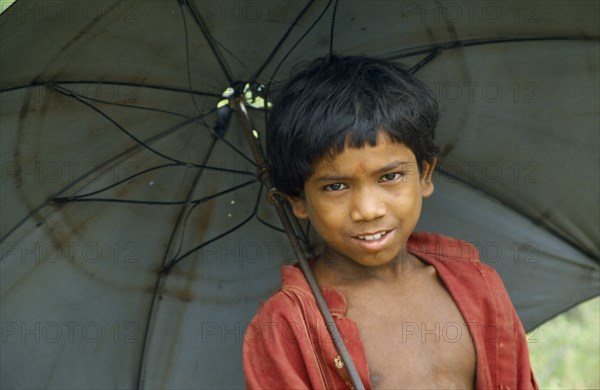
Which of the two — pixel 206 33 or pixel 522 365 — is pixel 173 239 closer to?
pixel 206 33

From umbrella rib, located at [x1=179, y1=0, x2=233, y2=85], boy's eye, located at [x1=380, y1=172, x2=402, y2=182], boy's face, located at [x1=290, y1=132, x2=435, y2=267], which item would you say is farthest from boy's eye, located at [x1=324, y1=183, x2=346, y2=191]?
umbrella rib, located at [x1=179, y1=0, x2=233, y2=85]

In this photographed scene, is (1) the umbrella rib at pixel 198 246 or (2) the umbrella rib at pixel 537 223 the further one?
(2) the umbrella rib at pixel 537 223

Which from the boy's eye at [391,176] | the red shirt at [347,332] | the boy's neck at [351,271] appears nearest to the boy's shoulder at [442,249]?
the red shirt at [347,332]

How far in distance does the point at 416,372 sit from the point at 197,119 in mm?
1033

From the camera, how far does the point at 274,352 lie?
7.93 ft

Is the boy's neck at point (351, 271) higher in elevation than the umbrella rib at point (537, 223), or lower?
lower

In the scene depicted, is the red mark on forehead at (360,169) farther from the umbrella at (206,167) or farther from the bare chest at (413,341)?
the umbrella at (206,167)

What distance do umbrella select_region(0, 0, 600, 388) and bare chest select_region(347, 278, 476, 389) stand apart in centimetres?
59

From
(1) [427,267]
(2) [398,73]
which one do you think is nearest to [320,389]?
(1) [427,267]

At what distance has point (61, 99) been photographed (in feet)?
8.68

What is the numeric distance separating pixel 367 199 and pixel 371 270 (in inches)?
13.1

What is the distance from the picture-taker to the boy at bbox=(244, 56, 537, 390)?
2395 millimetres

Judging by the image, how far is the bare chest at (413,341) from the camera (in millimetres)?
2498

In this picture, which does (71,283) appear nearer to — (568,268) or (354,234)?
(354,234)
